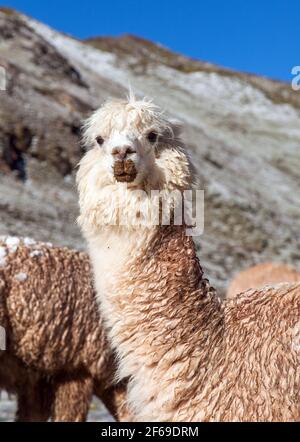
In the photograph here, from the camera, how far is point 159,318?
4020mm

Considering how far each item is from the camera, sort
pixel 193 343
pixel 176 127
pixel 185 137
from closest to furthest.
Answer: pixel 193 343, pixel 176 127, pixel 185 137

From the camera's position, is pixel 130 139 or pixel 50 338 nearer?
pixel 130 139

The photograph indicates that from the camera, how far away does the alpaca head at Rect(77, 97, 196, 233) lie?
408 centimetres

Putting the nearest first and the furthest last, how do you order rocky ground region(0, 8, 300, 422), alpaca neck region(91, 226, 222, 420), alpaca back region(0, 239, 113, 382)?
alpaca neck region(91, 226, 222, 420)
alpaca back region(0, 239, 113, 382)
rocky ground region(0, 8, 300, 422)

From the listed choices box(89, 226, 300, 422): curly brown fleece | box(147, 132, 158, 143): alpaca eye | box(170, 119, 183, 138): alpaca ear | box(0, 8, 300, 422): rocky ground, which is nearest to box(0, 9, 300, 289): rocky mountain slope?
box(0, 8, 300, 422): rocky ground

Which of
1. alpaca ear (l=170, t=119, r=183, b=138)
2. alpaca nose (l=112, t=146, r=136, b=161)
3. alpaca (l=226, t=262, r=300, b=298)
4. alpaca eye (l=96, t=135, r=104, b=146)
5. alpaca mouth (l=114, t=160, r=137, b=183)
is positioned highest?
alpaca ear (l=170, t=119, r=183, b=138)

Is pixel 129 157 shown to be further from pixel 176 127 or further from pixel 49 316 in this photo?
pixel 49 316

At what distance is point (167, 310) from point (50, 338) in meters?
2.85

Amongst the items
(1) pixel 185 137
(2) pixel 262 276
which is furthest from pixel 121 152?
(1) pixel 185 137

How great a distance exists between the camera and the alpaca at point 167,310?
3885 millimetres

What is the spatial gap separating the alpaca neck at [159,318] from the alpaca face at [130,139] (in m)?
0.36

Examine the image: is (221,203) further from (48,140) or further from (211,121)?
(211,121)

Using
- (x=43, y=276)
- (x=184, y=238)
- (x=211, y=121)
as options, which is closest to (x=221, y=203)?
(x=211, y=121)

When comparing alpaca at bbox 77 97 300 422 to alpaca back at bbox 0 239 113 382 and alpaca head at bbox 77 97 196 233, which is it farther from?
alpaca back at bbox 0 239 113 382
